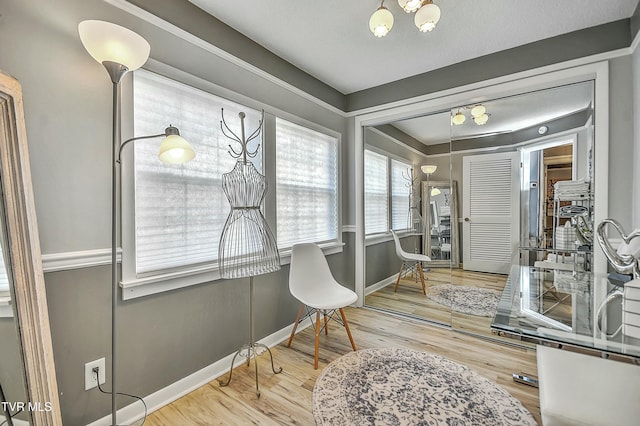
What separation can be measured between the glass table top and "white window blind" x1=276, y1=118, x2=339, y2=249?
175 centimetres

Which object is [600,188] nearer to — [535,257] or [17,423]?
[535,257]

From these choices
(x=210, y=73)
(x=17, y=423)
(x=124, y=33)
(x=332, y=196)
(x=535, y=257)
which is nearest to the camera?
(x=17, y=423)

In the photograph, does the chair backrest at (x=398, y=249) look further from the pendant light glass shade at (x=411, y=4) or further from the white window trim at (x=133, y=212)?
the pendant light glass shade at (x=411, y=4)

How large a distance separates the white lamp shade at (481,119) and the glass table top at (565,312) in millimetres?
1477

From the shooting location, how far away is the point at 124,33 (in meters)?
1.22

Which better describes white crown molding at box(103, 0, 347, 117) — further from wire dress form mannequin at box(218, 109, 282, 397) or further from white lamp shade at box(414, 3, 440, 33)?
white lamp shade at box(414, 3, 440, 33)

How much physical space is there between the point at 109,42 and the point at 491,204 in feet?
10.9

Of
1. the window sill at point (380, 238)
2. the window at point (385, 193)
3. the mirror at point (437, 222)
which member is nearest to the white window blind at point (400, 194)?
the window at point (385, 193)

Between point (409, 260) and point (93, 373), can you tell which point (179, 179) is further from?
point (409, 260)

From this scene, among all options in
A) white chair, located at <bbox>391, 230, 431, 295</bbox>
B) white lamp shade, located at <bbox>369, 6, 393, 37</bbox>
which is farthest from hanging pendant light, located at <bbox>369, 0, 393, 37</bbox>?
white chair, located at <bbox>391, 230, 431, 295</bbox>

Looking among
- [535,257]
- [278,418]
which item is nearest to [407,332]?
[535,257]

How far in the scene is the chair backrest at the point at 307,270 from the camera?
2.48m

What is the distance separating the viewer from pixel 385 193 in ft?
13.7

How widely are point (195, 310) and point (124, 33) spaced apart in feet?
5.24
